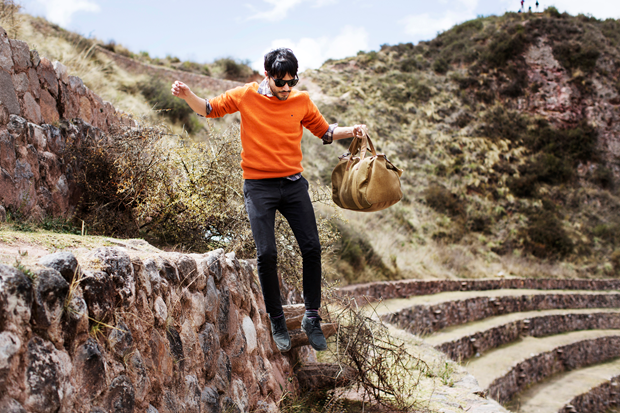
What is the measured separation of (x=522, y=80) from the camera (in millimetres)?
31594

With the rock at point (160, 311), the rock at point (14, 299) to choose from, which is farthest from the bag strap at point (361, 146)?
the rock at point (14, 299)

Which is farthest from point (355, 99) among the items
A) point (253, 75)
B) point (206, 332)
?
point (206, 332)

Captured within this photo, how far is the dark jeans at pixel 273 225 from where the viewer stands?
299 centimetres

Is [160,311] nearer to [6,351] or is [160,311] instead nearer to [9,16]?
[6,351]

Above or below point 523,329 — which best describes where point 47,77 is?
above

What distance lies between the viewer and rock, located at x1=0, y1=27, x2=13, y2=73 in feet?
12.0

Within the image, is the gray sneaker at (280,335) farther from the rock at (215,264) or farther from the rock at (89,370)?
the rock at (89,370)

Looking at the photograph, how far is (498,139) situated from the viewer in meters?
28.4

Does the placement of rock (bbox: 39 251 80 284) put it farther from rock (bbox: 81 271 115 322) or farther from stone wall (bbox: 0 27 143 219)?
stone wall (bbox: 0 27 143 219)

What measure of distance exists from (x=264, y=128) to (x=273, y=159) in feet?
0.70

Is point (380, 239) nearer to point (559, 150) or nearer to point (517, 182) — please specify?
point (517, 182)

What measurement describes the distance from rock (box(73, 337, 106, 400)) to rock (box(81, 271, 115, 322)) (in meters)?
0.12

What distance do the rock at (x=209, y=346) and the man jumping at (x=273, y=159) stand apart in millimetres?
479

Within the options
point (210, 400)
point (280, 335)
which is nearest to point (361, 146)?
point (280, 335)
